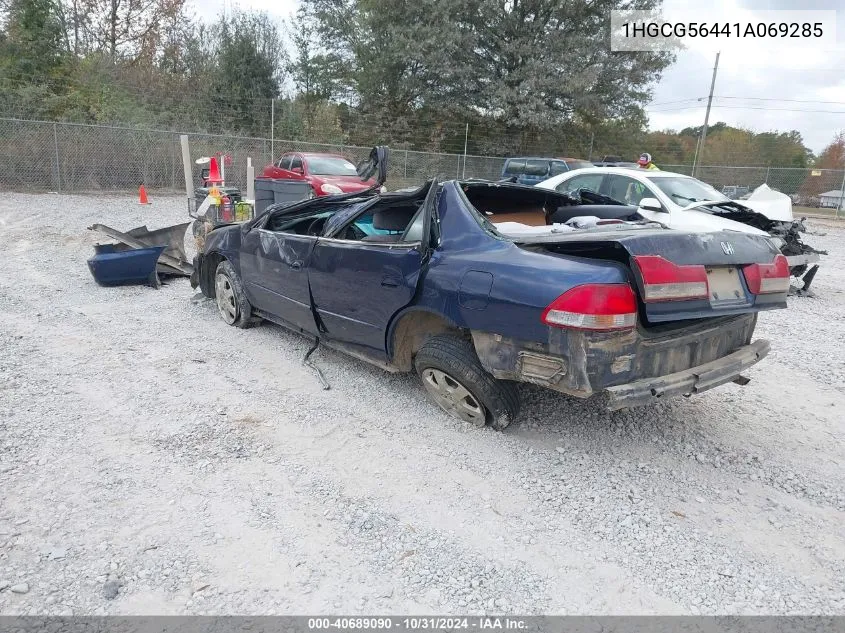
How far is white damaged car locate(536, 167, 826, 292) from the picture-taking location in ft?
25.1

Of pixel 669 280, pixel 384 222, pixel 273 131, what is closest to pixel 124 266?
pixel 384 222

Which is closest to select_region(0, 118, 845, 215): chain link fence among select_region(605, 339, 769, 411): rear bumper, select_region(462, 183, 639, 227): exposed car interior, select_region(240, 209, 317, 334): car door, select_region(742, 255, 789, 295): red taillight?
select_region(462, 183, 639, 227): exposed car interior

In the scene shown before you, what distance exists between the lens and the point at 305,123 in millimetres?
23641

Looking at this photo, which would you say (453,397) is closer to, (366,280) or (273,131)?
(366,280)

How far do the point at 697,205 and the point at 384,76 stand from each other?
20896 mm

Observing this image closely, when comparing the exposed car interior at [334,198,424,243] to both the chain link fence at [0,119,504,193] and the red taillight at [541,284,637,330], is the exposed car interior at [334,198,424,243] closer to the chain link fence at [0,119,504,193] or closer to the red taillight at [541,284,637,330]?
the red taillight at [541,284,637,330]

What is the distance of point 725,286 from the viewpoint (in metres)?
3.08

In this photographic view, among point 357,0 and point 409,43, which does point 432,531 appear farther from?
point 357,0

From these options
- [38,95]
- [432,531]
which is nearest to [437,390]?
[432,531]

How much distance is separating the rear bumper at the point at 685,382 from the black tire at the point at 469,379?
2.34 feet

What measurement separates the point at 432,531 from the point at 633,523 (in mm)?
978

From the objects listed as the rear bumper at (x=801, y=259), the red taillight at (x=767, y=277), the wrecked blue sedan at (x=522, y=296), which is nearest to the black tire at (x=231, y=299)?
the wrecked blue sedan at (x=522, y=296)

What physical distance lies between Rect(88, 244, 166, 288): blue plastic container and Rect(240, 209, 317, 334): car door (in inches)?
95.9

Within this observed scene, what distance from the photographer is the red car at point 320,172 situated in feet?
43.5
